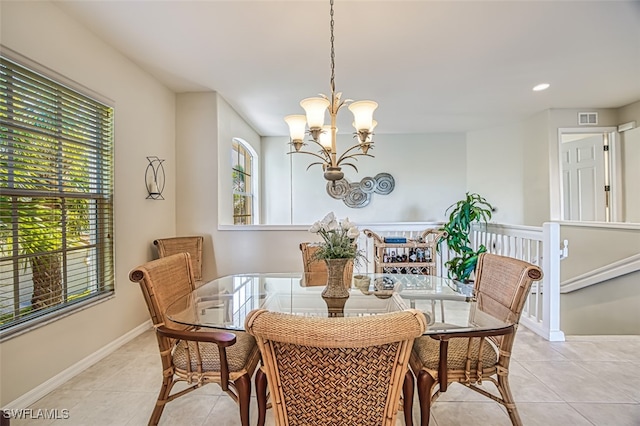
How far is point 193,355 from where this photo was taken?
1565 mm

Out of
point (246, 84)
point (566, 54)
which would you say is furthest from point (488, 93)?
point (246, 84)

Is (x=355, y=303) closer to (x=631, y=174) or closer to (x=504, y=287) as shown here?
(x=504, y=287)

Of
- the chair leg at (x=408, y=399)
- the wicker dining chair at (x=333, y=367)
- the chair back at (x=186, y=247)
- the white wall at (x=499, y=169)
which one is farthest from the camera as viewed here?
the white wall at (x=499, y=169)

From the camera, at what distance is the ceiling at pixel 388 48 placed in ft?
7.20

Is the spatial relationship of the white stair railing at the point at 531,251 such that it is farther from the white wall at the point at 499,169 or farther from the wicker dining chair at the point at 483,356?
the wicker dining chair at the point at 483,356

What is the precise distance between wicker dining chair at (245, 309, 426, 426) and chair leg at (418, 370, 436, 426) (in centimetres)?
54

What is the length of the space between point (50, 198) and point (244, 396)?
180 centimetres

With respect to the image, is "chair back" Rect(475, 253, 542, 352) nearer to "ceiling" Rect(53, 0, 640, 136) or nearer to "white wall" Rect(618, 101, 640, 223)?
"ceiling" Rect(53, 0, 640, 136)

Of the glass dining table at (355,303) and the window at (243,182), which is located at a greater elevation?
the window at (243,182)

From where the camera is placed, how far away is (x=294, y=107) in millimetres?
4145

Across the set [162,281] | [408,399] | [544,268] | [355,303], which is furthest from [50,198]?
[544,268]

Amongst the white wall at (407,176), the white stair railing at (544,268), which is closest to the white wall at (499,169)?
the white wall at (407,176)

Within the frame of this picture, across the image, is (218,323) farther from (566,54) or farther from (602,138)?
(602,138)

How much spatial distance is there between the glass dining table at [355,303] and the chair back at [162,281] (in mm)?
46
